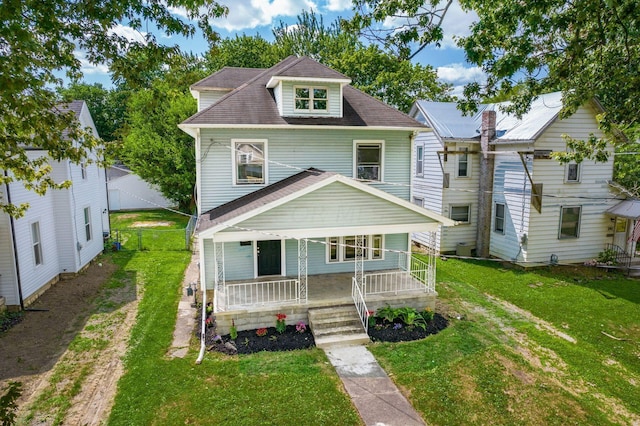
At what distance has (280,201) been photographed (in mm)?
11477


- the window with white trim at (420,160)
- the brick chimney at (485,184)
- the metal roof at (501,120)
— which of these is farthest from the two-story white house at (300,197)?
the window with white trim at (420,160)

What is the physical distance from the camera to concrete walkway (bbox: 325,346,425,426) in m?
8.00

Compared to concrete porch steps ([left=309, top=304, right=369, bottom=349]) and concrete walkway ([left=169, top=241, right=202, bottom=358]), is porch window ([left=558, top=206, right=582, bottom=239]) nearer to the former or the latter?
concrete porch steps ([left=309, top=304, right=369, bottom=349])

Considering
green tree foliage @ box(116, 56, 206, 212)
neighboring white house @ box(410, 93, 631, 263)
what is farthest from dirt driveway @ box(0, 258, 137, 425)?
green tree foliage @ box(116, 56, 206, 212)

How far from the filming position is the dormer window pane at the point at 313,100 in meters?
14.5

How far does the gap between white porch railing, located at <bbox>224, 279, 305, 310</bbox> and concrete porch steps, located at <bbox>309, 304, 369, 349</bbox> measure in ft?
2.80

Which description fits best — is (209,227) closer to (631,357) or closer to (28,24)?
(28,24)

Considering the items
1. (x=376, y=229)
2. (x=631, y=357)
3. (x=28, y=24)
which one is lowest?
(x=631, y=357)

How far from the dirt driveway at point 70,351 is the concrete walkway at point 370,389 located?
509 cm

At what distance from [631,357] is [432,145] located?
42.6ft

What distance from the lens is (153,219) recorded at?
3203 cm

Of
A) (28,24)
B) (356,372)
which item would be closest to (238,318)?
(356,372)

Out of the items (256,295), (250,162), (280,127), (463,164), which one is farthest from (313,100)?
(463,164)

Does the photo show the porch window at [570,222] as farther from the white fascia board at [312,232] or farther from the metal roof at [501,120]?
the white fascia board at [312,232]
